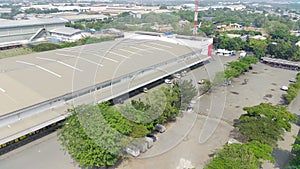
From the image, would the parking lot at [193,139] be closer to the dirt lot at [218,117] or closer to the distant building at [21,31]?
the dirt lot at [218,117]

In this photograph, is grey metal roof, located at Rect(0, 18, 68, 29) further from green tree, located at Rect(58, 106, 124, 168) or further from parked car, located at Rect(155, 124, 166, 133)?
green tree, located at Rect(58, 106, 124, 168)

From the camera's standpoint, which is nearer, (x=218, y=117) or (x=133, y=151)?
(x=133, y=151)

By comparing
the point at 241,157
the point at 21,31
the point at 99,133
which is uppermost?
the point at 21,31

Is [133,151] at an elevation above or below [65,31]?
below

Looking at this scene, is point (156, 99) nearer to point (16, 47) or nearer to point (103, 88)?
point (103, 88)

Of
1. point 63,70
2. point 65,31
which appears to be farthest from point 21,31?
point 63,70

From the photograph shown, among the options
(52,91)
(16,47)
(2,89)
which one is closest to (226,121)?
(52,91)

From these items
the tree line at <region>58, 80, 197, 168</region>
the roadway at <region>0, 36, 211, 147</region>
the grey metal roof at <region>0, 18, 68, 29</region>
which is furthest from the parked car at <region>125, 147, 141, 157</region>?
the grey metal roof at <region>0, 18, 68, 29</region>

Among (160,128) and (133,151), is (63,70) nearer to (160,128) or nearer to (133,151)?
(160,128)
